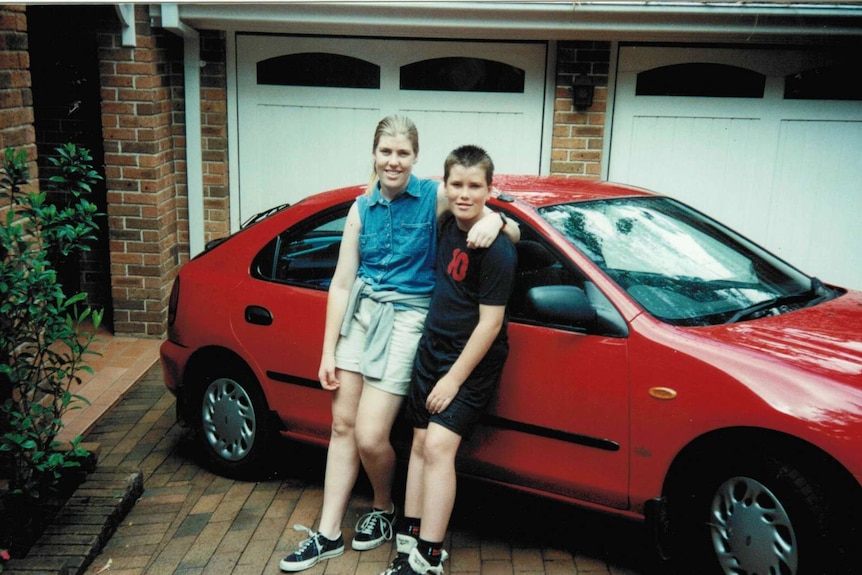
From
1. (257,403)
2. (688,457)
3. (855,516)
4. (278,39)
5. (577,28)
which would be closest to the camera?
(855,516)

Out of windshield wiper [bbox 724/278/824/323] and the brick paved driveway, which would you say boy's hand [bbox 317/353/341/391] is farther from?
windshield wiper [bbox 724/278/824/323]

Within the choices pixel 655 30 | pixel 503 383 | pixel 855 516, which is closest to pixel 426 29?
pixel 655 30

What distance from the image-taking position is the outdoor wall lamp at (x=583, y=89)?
6926mm

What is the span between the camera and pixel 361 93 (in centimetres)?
736

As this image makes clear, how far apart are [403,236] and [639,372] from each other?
109 cm

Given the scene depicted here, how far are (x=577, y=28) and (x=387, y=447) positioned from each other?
4.13 metres

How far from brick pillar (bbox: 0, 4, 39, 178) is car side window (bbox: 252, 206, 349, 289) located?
3.80 feet

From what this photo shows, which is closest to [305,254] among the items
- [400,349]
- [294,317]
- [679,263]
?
[294,317]

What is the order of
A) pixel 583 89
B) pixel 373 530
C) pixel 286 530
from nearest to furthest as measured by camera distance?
pixel 373 530, pixel 286 530, pixel 583 89

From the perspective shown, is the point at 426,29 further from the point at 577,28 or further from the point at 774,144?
the point at 774,144

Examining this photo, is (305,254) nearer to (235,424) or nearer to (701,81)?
(235,424)

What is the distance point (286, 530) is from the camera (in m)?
4.14

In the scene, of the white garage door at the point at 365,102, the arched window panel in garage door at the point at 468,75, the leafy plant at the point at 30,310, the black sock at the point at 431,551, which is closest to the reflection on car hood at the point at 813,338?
the black sock at the point at 431,551

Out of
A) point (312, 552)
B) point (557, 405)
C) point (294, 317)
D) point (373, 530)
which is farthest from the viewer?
point (294, 317)
